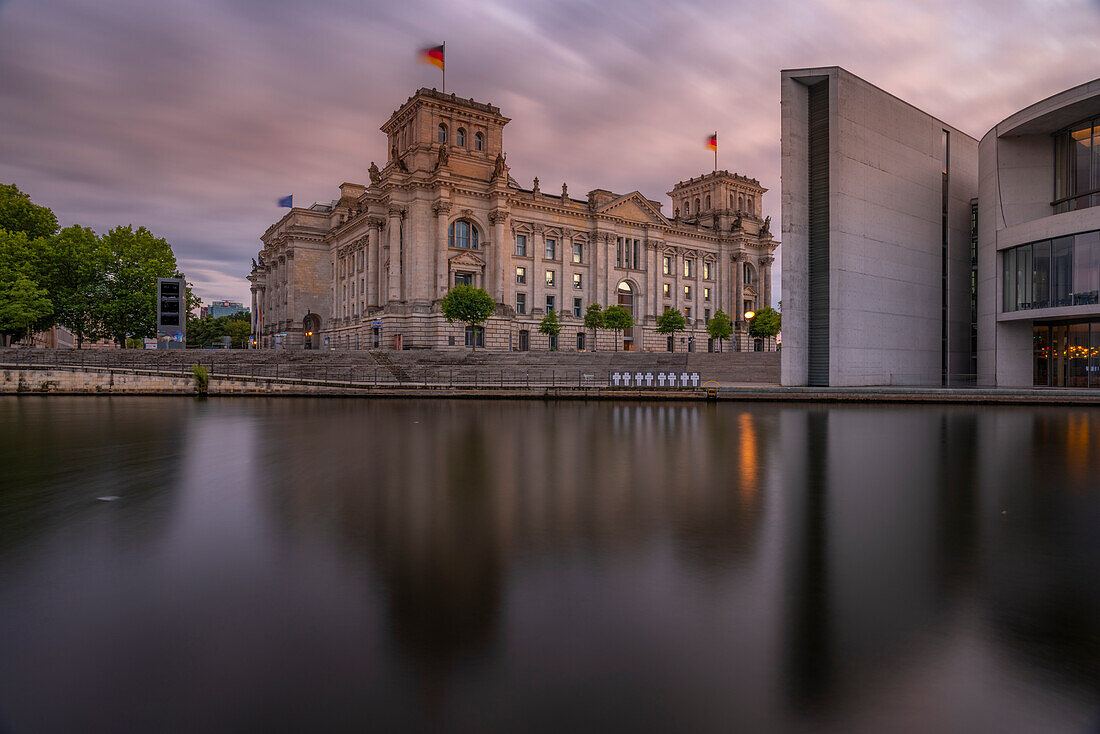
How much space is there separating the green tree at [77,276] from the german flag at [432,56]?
Result: 114 ft

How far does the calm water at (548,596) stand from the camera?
12.3 feet

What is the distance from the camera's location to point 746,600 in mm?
5383

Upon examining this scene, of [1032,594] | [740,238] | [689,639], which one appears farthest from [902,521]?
[740,238]

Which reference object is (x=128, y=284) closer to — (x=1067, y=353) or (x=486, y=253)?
(x=486, y=253)

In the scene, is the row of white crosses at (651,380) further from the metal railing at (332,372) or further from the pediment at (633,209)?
the pediment at (633,209)

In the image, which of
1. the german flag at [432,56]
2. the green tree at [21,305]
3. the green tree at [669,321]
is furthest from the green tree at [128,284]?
the green tree at [669,321]

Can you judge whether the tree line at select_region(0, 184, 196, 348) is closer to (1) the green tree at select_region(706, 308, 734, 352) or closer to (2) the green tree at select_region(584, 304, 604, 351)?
(2) the green tree at select_region(584, 304, 604, 351)

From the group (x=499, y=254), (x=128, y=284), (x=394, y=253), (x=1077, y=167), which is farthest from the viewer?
(x=499, y=254)

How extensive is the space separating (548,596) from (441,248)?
66081 millimetres

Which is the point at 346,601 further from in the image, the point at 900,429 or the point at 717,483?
the point at 900,429

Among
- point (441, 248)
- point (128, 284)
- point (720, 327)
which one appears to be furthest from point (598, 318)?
point (128, 284)

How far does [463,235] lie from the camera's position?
72000mm

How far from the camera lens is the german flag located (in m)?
59.9

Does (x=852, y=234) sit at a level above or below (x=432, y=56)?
below
